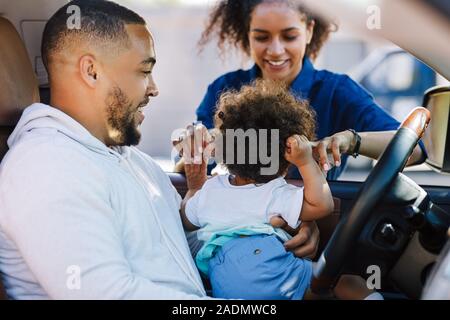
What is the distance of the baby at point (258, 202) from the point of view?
1928 millimetres

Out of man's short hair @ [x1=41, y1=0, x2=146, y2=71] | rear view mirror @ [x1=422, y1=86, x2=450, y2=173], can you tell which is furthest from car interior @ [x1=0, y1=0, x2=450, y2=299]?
rear view mirror @ [x1=422, y1=86, x2=450, y2=173]

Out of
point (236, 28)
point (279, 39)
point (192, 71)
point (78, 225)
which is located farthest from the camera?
point (192, 71)

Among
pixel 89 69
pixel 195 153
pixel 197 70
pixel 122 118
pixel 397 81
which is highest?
pixel 89 69

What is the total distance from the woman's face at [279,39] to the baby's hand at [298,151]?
39.7 inches

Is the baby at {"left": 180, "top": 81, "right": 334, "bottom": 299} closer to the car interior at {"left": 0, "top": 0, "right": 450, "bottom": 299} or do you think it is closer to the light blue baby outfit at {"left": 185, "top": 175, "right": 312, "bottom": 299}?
the light blue baby outfit at {"left": 185, "top": 175, "right": 312, "bottom": 299}

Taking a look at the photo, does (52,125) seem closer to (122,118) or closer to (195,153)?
(122,118)

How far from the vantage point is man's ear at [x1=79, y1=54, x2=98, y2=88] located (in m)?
1.84

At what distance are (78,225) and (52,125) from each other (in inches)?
11.9

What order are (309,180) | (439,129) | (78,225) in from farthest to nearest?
1. (439,129)
2. (309,180)
3. (78,225)

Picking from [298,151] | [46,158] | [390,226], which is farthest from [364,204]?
[46,158]

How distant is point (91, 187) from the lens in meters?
1.65

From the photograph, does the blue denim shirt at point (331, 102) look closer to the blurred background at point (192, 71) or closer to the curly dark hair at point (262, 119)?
the curly dark hair at point (262, 119)

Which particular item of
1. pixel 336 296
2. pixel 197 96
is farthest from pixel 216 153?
pixel 197 96

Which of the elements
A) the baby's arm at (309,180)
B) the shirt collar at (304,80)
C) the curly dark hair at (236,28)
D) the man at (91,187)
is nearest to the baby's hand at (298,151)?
the baby's arm at (309,180)
